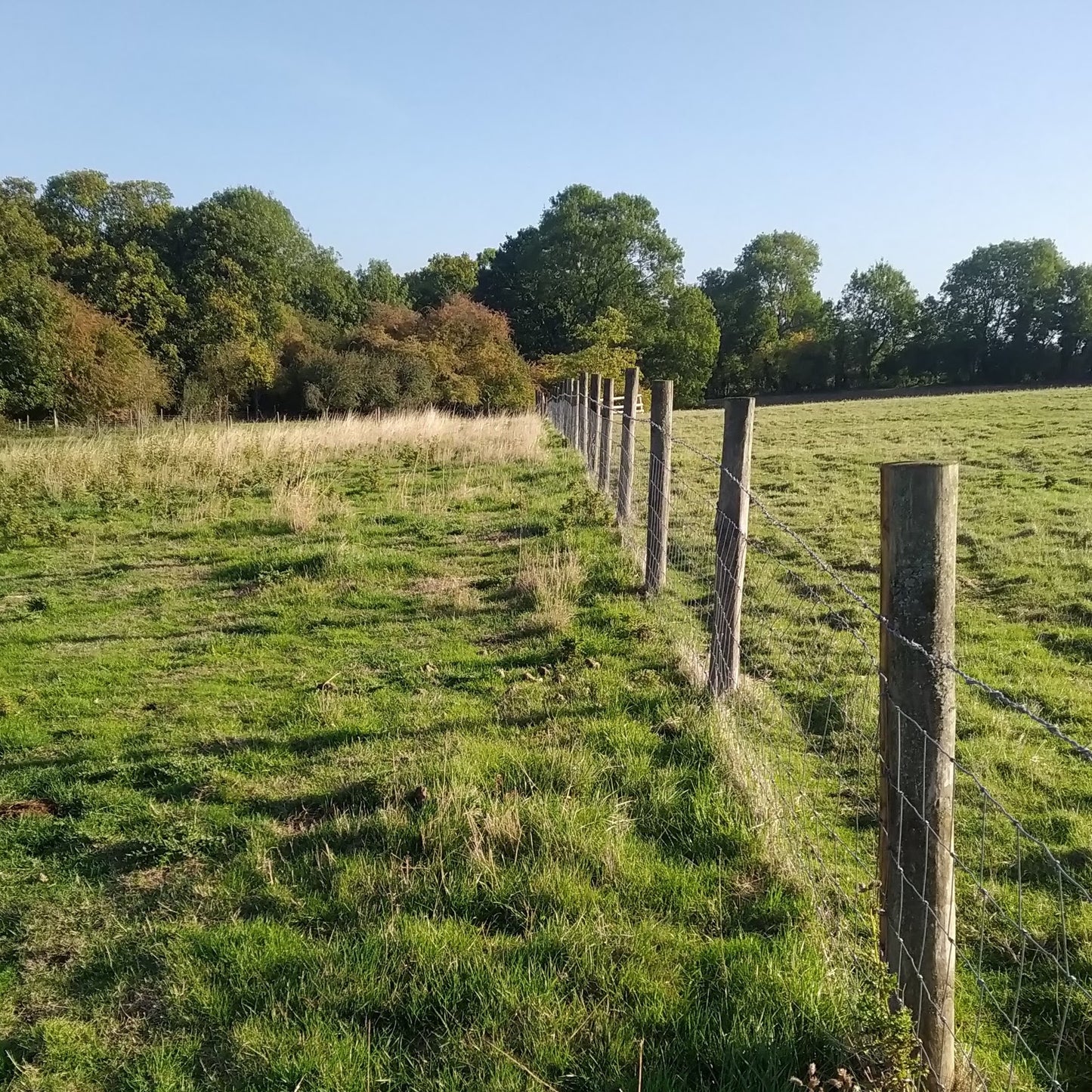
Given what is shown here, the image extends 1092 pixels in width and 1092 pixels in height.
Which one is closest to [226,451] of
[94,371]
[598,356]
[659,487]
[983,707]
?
[659,487]

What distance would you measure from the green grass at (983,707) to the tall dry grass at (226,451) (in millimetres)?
6816

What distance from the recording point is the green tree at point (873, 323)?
71812 mm

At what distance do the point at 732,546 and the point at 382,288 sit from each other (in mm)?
66451

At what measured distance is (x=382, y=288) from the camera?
6600cm

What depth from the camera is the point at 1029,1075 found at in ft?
7.86

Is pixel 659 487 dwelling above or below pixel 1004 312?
below

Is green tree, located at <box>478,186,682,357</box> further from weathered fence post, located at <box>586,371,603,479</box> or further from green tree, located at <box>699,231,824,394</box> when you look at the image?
weathered fence post, located at <box>586,371,603,479</box>

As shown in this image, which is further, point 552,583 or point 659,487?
point 552,583

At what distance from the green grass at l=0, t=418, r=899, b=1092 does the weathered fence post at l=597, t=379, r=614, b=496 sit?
3952 mm

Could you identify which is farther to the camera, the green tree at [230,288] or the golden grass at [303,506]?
the green tree at [230,288]

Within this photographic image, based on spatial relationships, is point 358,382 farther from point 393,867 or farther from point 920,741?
point 920,741

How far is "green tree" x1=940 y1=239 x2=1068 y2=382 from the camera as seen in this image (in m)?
66.1

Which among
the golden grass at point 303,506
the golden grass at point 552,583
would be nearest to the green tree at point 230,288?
the golden grass at point 303,506

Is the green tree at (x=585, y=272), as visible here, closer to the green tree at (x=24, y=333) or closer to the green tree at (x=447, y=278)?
the green tree at (x=447, y=278)
